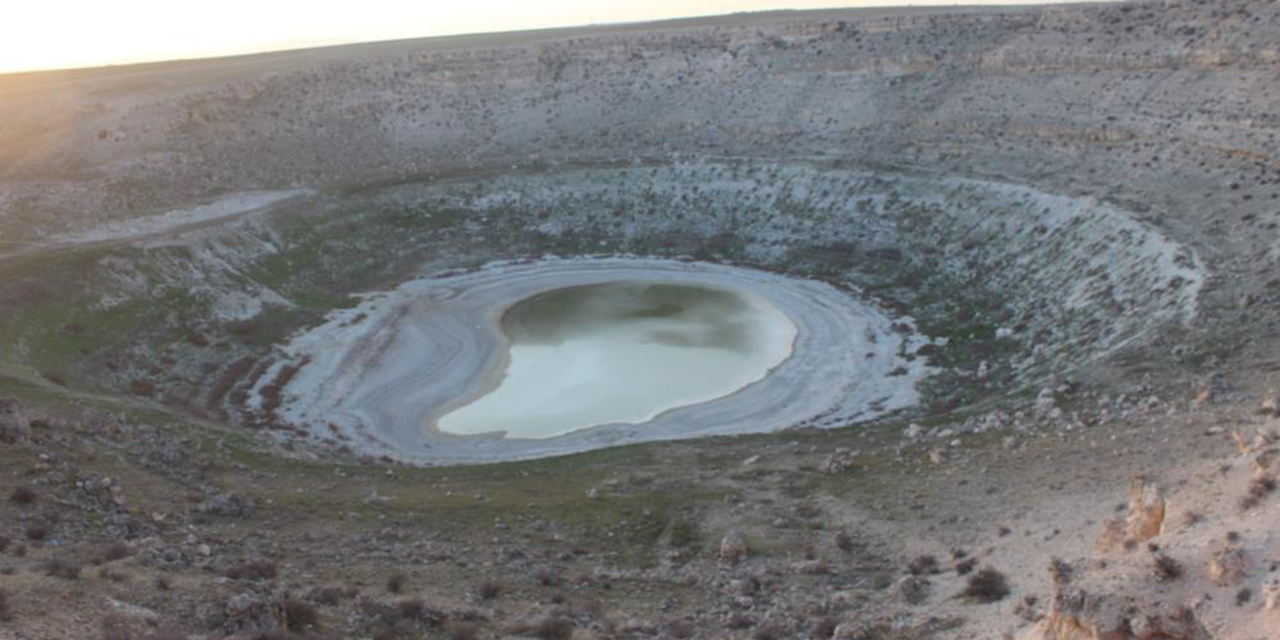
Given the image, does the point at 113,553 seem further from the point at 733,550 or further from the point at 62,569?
the point at 733,550

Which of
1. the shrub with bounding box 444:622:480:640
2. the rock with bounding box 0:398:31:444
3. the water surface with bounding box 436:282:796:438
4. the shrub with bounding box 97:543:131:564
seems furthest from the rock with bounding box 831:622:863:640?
the water surface with bounding box 436:282:796:438

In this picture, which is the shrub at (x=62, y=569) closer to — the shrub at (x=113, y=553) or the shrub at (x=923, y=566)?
the shrub at (x=113, y=553)

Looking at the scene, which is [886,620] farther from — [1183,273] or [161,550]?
[1183,273]

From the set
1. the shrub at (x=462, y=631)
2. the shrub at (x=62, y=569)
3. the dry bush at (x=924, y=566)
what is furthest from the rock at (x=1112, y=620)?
the shrub at (x=62, y=569)

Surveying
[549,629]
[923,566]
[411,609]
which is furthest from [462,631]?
[923,566]

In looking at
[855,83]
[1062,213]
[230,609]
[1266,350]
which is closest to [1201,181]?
[1062,213]

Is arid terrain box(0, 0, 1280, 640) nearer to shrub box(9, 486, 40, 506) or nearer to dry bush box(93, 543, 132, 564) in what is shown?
dry bush box(93, 543, 132, 564)
